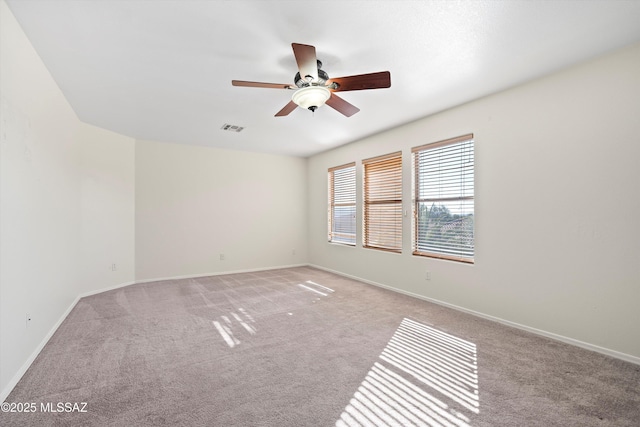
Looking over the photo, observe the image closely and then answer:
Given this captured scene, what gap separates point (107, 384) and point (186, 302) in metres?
1.95

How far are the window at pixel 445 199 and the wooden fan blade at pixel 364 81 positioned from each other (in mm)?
1780

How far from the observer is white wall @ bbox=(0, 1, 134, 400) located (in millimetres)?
1939

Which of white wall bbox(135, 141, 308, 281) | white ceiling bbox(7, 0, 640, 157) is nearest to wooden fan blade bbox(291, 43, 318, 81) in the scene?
white ceiling bbox(7, 0, 640, 157)

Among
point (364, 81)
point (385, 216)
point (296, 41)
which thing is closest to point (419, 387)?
point (364, 81)

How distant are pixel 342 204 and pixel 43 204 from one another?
433 cm

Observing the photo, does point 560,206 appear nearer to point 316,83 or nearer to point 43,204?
point 316,83

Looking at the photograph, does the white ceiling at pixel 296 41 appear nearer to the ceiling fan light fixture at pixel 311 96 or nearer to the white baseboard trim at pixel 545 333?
the ceiling fan light fixture at pixel 311 96

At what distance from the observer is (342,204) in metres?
5.72

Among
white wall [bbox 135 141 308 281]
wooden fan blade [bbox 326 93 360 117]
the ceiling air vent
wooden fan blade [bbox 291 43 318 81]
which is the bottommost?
white wall [bbox 135 141 308 281]

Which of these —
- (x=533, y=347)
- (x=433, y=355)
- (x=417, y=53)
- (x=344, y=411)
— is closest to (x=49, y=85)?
(x=417, y=53)

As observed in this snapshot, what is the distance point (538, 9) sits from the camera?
188 cm

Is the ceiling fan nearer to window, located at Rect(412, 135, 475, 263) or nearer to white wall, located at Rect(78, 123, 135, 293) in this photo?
window, located at Rect(412, 135, 475, 263)

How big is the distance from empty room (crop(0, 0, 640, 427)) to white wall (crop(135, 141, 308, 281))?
596 mm

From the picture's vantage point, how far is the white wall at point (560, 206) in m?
2.33
